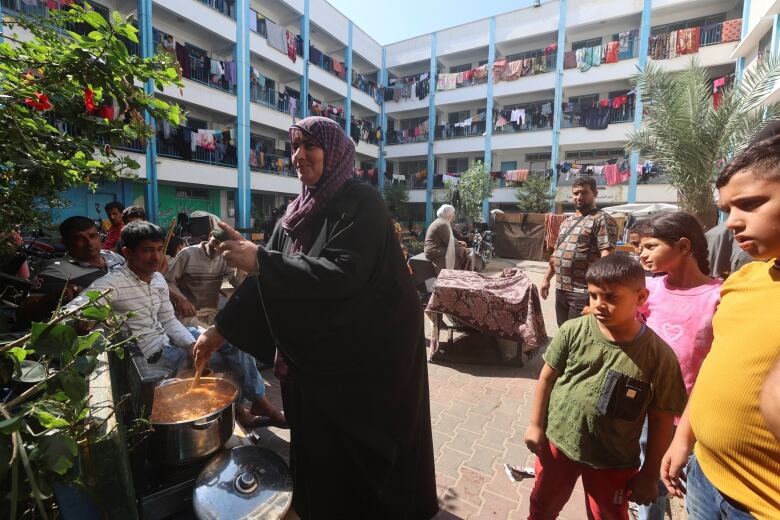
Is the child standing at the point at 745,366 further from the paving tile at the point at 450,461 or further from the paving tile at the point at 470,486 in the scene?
the paving tile at the point at 450,461

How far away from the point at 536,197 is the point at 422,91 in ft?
37.6

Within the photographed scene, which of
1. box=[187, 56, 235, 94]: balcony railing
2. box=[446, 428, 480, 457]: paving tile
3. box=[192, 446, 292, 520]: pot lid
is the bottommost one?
box=[446, 428, 480, 457]: paving tile

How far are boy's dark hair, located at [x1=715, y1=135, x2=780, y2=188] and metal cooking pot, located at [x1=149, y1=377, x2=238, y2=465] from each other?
236cm

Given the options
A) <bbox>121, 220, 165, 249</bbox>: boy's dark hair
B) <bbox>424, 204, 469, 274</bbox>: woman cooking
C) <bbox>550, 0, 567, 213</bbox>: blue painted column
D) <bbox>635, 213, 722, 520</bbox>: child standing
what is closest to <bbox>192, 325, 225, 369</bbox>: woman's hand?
<bbox>121, 220, 165, 249</bbox>: boy's dark hair

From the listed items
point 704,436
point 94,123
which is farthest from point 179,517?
point 704,436

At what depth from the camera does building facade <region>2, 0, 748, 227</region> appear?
15570 millimetres

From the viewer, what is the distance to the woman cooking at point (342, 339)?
1.55 meters

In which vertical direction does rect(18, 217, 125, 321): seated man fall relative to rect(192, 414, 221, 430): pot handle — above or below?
above

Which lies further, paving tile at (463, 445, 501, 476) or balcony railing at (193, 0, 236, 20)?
balcony railing at (193, 0, 236, 20)

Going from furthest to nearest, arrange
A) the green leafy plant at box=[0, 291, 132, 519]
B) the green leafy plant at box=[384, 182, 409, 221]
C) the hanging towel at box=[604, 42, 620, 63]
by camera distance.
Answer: the green leafy plant at box=[384, 182, 409, 221] → the hanging towel at box=[604, 42, 620, 63] → the green leafy plant at box=[0, 291, 132, 519]

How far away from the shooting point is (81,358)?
743 mm

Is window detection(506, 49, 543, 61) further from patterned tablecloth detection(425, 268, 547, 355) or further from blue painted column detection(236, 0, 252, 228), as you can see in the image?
patterned tablecloth detection(425, 268, 547, 355)

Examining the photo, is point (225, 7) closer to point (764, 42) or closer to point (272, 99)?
point (272, 99)

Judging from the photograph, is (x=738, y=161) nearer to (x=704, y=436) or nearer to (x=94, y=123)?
(x=704, y=436)
